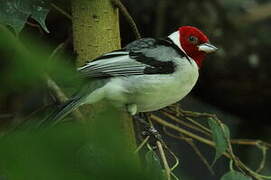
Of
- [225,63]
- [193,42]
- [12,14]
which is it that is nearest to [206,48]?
[193,42]

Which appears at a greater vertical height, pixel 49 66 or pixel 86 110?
pixel 49 66

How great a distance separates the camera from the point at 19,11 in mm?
931

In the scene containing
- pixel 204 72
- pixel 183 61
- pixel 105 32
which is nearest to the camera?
pixel 105 32

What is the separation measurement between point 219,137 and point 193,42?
0.50m

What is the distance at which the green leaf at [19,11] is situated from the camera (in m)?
0.89

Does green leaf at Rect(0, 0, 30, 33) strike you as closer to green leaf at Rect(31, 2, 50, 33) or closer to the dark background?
green leaf at Rect(31, 2, 50, 33)

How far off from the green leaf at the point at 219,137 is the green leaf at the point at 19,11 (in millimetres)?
462

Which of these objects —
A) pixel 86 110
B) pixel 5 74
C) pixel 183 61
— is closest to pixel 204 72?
pixel 183 61

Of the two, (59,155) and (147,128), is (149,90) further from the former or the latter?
(59,155)

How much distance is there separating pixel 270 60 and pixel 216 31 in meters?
0.31

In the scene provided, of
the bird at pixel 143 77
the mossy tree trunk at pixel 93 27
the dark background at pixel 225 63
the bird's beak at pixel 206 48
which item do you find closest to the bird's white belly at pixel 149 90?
the bird at pixel 143 77

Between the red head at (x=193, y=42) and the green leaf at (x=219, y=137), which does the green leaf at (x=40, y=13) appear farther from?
the red head at (x=193, y=42)

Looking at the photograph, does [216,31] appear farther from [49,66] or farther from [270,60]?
[49,66]

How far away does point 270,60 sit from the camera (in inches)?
98.0
